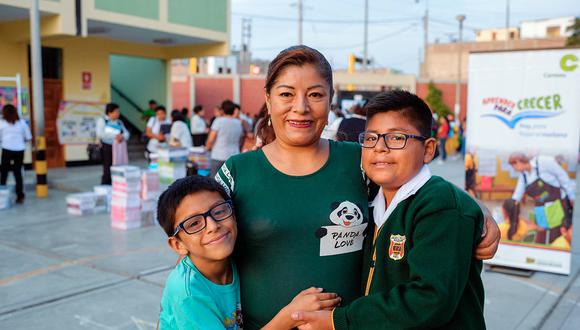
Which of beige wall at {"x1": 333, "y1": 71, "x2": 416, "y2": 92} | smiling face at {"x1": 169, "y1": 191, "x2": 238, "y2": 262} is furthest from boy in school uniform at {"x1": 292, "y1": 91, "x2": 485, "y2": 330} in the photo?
beige wall at {"x1": 333, "y1": 71, "x2": 416, "y2": 92}

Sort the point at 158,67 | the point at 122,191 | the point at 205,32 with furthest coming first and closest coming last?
the point at 158,67 < the point at 205,32 < the point at 122,191

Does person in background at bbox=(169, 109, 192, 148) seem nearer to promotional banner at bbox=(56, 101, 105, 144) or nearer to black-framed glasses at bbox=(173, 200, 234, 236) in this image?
promotional banner at bbox=(56, 101, 105, 144)

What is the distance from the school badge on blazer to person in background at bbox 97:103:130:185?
8433 mm

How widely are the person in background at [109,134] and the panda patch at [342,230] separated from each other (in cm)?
822

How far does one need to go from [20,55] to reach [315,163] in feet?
41.7

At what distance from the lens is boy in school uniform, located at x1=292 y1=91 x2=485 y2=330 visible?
142 cm

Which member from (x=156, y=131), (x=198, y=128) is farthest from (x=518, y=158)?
(x=198, y=128)

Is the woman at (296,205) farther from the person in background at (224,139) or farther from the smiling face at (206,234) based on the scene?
the person in background at (224,139)

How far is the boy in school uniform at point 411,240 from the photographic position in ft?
4.67

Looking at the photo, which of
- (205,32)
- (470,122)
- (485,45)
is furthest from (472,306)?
(485,45)

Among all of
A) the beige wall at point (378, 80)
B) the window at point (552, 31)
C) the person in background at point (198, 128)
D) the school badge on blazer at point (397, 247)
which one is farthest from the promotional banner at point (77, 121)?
the window at point (552, 31)

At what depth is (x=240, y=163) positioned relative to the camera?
1820 millimetres

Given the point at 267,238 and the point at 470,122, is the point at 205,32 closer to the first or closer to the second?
the point at 470,122

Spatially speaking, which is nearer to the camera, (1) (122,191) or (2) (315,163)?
(2) (315,163)
